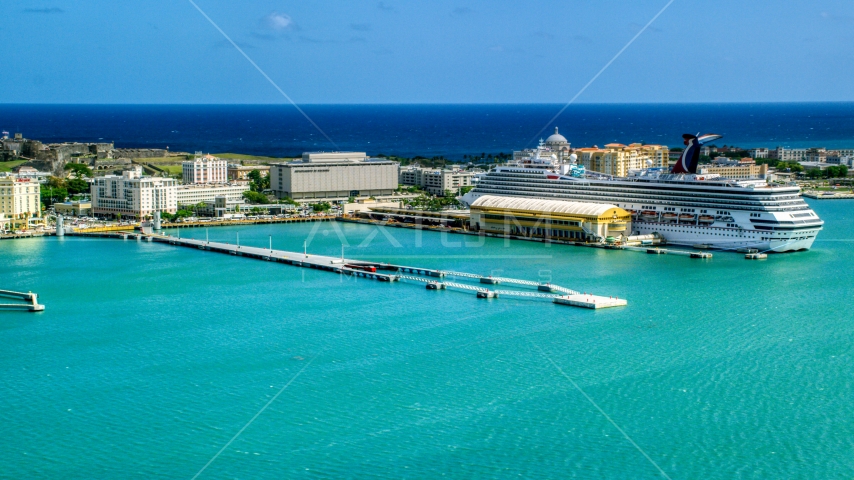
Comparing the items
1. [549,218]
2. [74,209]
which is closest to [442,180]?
[549,218]

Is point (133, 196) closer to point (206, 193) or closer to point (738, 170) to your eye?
point (206, 193)

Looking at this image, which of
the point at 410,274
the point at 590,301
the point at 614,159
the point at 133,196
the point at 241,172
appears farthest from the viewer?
the point at 241,172

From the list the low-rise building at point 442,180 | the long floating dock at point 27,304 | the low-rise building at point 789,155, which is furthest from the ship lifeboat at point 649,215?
the low-rise building at point 789,155

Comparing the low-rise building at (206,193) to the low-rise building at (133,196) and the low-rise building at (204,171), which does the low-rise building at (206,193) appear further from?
the low-rise building at (204,171)

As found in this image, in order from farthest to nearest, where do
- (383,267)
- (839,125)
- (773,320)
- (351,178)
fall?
(839,125) < (351,178) < (383,267) < (773,320)

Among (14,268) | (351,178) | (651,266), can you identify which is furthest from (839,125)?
(14,268)

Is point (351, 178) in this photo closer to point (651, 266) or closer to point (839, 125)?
point (651, 266)
